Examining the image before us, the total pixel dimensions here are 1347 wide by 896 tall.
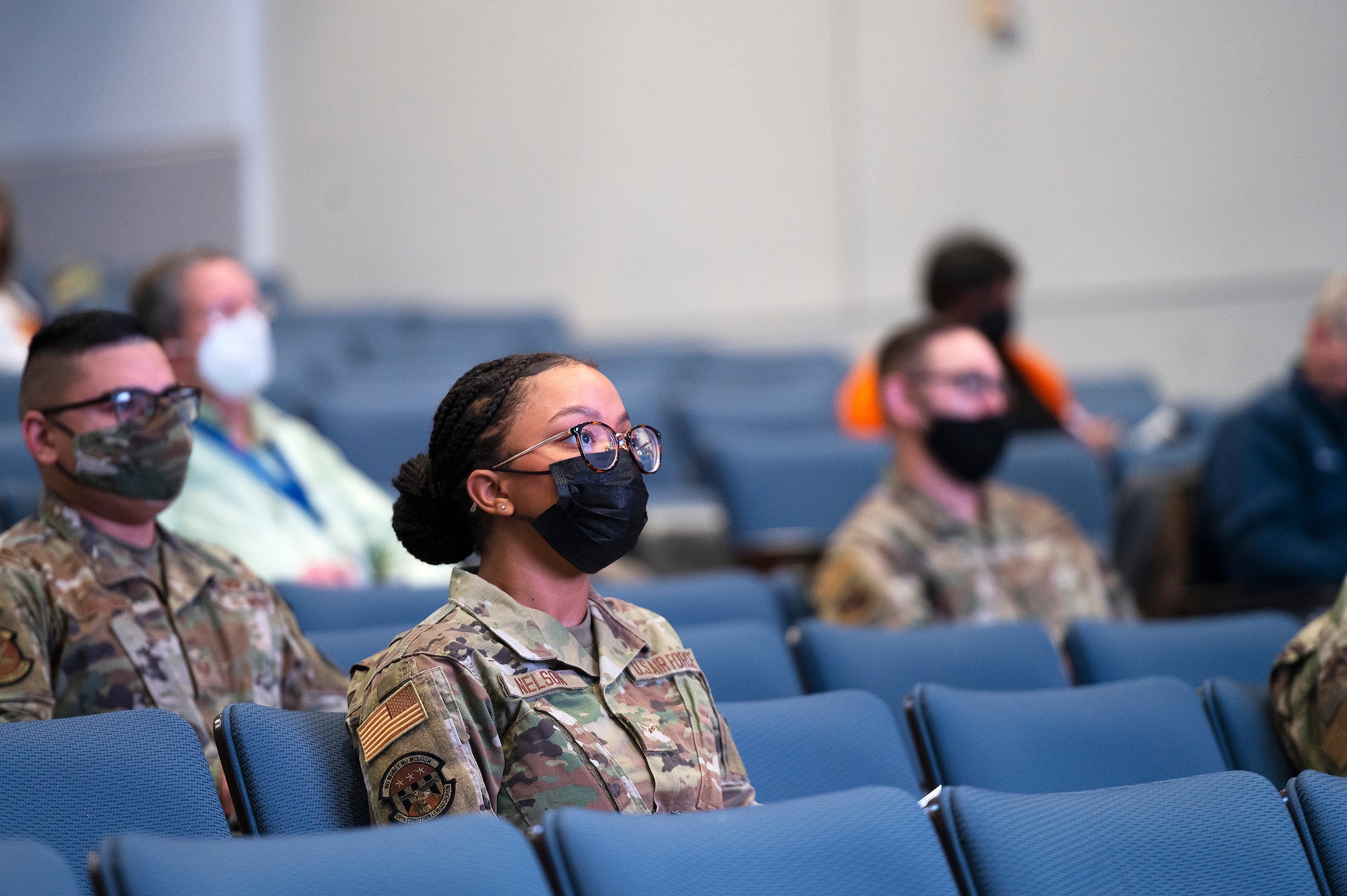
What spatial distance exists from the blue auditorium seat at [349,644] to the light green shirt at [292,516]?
1.67 ft

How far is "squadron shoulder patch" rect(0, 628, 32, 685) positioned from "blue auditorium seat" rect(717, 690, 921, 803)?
2.83ft

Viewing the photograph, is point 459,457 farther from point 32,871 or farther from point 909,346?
point 909,346

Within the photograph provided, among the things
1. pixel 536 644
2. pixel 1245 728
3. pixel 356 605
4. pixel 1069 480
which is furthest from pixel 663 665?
pixel 1069 480

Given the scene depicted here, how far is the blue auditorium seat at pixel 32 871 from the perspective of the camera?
1078mm

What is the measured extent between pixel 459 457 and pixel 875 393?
9.42ft

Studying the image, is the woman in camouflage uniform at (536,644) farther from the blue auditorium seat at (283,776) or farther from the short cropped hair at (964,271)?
the short cropped hair at (964,271)

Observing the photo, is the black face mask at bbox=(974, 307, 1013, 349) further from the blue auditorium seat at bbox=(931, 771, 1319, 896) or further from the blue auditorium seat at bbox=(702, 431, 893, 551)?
the blue auditorium seat at bbox=(931, 771, 1319, 896)

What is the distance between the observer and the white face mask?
2732 millimetres

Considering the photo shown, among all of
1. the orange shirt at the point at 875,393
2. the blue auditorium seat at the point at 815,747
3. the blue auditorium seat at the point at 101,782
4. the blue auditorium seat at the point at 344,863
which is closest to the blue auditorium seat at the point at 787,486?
the orange shirt at the point at 875,393

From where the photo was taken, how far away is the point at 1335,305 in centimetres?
319

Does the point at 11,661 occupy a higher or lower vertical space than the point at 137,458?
lower

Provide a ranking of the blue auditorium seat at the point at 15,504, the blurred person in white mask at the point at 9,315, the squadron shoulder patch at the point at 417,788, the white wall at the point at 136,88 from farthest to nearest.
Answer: the white wall at the point at 136,88
the blurred person in white mask at the point at 9,315
the blue auditorium seat at the point at 15,504
the squadron shoulder patch at the point at 417,788

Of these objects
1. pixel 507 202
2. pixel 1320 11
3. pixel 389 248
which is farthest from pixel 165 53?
pixel 1320 11

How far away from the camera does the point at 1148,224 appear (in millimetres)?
6215
